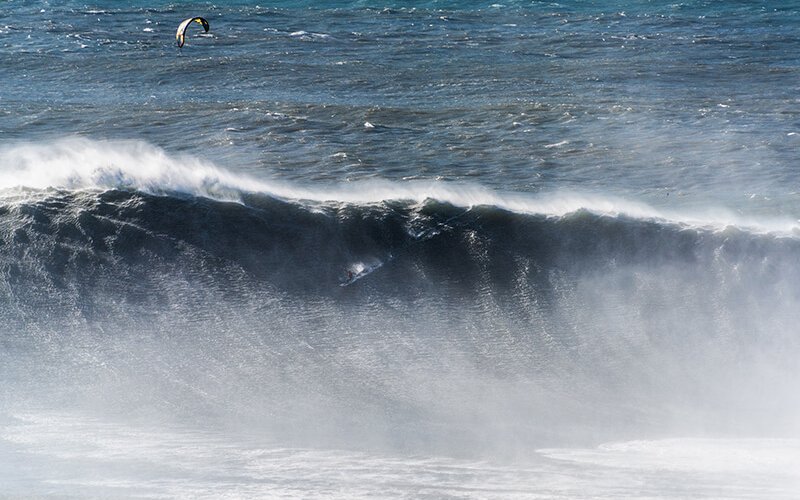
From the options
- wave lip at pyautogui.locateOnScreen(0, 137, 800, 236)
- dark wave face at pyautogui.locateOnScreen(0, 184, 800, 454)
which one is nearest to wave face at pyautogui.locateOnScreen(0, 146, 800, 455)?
dark wave face at pyautogui.locateOnScreen(0, 184, 800, 454)

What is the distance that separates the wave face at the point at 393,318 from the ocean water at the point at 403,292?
0.11 ft

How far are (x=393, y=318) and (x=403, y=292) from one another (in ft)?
1.90

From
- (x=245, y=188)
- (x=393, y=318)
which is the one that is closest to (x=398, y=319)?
(x=393, y=318)

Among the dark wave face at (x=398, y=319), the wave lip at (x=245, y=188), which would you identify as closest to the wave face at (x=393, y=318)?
the dark wave face at (x=398, y=319)

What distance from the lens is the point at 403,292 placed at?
12281 mm

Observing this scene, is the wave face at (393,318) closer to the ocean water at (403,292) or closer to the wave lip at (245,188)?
the ocean water at (403,292)

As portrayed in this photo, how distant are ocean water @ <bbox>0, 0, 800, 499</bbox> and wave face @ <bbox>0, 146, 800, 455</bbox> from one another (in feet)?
0.11

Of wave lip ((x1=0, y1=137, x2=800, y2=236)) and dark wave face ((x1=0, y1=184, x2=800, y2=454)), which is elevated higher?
wave lip ((x1=0, y1=137, x2=800, y2=236))

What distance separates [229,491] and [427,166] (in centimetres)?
916

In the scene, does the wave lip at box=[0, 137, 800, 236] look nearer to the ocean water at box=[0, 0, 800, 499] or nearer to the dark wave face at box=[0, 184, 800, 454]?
the ocean water at box=[0, 0, 800, 499]

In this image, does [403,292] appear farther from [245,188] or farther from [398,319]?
[245,188]

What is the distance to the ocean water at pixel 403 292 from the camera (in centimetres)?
941

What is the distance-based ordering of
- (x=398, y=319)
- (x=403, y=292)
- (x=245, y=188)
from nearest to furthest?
(x=398, y=319)
(x=403, y=292)
(x=245, y=188)

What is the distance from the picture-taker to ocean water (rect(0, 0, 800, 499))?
941cm
